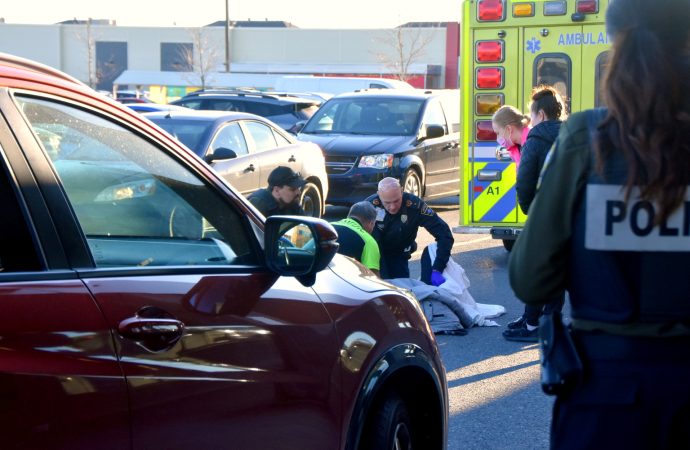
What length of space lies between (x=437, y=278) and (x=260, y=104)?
11.7 meters

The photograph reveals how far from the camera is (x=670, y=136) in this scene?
7.73 feet

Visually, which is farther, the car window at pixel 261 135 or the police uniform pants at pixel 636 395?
the car window at pixel 261 135

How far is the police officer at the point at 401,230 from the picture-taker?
28.3 feet

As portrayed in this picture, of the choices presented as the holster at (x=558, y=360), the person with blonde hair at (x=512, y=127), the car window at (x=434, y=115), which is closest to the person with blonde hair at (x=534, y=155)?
the person with blonde hair at (x=512, y=127)

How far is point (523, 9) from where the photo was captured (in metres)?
10.4

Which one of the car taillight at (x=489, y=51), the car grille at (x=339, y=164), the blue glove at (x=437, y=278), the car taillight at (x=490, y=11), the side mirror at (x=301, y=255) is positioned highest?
the car taillight at (x=490, y=11)

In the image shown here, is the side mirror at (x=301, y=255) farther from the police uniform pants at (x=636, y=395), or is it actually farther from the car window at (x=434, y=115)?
the car window at (x=434, y=115)

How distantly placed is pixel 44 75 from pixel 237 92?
16871mm

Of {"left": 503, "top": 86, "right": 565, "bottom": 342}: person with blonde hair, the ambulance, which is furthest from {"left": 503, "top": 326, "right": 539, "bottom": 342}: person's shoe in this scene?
the ambulance

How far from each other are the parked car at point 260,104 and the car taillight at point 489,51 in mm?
8755

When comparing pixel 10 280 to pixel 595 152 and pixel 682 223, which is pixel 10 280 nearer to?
pixel 595 152

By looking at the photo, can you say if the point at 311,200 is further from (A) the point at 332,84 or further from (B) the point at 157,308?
(A) the point at 332,84

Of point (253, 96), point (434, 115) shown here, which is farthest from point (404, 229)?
point (253, 96)

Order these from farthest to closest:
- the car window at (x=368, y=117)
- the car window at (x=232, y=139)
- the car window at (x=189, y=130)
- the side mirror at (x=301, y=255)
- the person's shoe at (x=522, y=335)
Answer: the car window at (x=368, y=117) → the car window at (x=232, y=139) → the car window at (x=189, y=130) → the person's shoe at (x=522, y=335) → the side mirror at (x=301, y=255)
